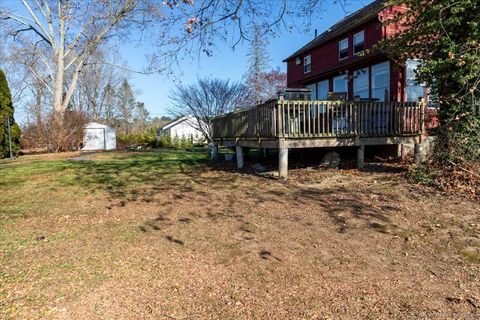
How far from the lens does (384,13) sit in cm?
1365

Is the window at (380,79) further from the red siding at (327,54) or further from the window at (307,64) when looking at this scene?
the window at (307,64)

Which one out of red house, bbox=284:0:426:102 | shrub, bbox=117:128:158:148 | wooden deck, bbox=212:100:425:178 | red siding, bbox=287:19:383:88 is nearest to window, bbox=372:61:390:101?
red house, bbox=284:0:426:102

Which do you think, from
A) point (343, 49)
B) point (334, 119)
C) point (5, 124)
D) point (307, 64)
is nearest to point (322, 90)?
point (343, 49)

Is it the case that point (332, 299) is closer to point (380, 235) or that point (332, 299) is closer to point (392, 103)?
point (380, 235)

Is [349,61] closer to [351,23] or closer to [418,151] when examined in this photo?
[351,23]

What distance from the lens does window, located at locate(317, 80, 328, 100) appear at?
1877 cm

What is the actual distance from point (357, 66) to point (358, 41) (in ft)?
5.31

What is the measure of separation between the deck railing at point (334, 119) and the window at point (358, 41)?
7445 millimetres

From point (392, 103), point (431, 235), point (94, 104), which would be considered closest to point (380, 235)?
point (431, 235)

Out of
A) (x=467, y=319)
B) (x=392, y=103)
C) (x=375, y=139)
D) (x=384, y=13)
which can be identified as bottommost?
(x=467, y=319)

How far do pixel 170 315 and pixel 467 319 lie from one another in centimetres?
222

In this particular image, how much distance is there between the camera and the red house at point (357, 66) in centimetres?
1345

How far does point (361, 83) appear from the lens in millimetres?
15680

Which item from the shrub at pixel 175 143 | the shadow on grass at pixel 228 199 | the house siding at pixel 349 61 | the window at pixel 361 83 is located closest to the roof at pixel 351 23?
the house siding at pixel 349 61
